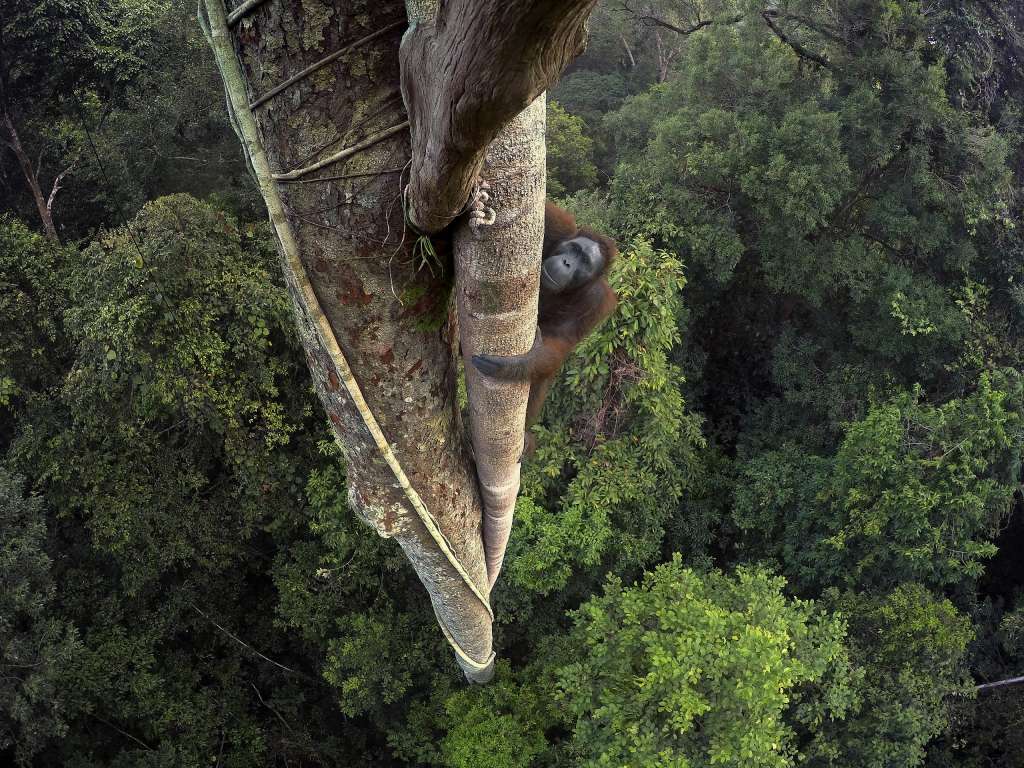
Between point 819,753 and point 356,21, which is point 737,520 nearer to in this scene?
point 819,753

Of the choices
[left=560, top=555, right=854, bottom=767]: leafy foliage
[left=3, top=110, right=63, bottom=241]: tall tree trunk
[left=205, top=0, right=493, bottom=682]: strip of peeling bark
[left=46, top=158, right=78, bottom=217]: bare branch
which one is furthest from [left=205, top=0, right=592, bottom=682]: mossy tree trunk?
[left=46, top=158, right=78, bottom=217]: bare branch

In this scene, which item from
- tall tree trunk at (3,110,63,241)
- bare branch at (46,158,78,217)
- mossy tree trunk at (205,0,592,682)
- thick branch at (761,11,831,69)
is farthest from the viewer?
thick branch at (761,11,831,69)

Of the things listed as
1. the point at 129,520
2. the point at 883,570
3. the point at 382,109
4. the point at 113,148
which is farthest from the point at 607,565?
the point at 113,148

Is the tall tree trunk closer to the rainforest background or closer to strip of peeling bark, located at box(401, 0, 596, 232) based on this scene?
the rainforest background

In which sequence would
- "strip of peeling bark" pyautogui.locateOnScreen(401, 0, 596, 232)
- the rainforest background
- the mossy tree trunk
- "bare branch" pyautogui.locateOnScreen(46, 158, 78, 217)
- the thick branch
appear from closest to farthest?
"strip of peeling bark" pyautogui.locateOnScreen(401, 0, 596, 232) < the mossy tree trunk < the rainforest background < "bare branch" pyautogui.locateOnScreen(46, 158, 78, 217) < the thick branch

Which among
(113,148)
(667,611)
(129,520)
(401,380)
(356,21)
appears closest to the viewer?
(356,21)
